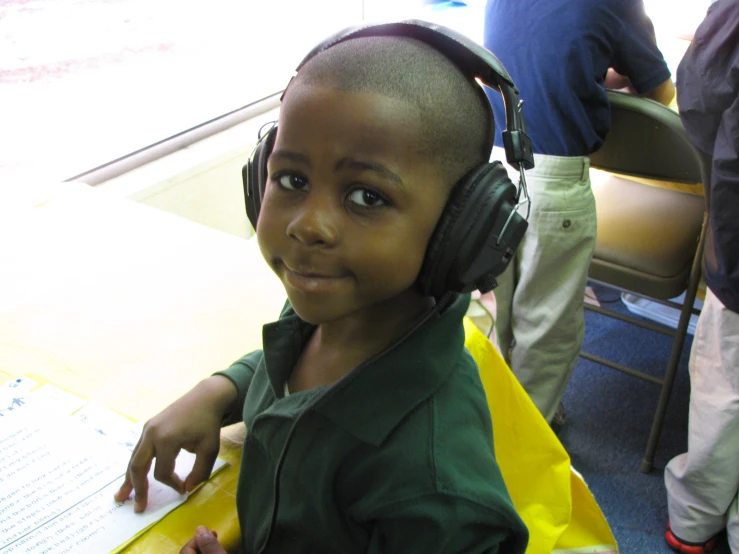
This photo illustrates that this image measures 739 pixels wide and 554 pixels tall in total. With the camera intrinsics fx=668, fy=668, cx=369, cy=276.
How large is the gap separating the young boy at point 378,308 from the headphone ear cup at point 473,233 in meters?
0.01

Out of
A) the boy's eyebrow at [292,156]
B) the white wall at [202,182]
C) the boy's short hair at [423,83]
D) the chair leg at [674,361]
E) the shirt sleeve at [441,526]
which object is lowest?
the chair leg at [674,361]

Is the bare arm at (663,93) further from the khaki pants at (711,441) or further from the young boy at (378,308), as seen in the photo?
the young boy at (378,308)

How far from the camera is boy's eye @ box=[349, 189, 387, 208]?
566 millimetres

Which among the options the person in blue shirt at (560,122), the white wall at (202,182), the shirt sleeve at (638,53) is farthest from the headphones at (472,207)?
the white wall at (202,182)

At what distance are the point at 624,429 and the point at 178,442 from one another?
1602mm

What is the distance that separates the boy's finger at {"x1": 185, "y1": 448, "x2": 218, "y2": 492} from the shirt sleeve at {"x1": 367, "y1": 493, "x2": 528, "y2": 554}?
226 millimetres

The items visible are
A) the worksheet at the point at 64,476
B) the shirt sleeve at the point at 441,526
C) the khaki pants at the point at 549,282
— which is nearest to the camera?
the shirt sleeve at the point at 441,526

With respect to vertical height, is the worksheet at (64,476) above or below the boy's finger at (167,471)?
below

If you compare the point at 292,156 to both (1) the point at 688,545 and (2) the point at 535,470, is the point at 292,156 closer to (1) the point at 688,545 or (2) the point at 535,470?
(2) the point at 535,470

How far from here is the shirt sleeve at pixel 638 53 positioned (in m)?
1.43

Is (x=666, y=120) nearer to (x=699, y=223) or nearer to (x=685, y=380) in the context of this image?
(x=699, y=223)

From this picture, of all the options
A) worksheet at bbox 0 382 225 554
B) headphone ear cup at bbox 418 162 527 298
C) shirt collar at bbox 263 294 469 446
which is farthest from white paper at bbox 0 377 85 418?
headphone ear cup at bbox 418 162 527 298

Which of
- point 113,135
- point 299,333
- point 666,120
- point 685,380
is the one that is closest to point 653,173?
point 666,120

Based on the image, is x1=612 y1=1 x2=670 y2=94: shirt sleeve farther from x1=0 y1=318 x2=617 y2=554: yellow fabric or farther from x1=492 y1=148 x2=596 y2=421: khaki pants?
x1=0 y1=318 x2=617 y2=554: yellow fabric
